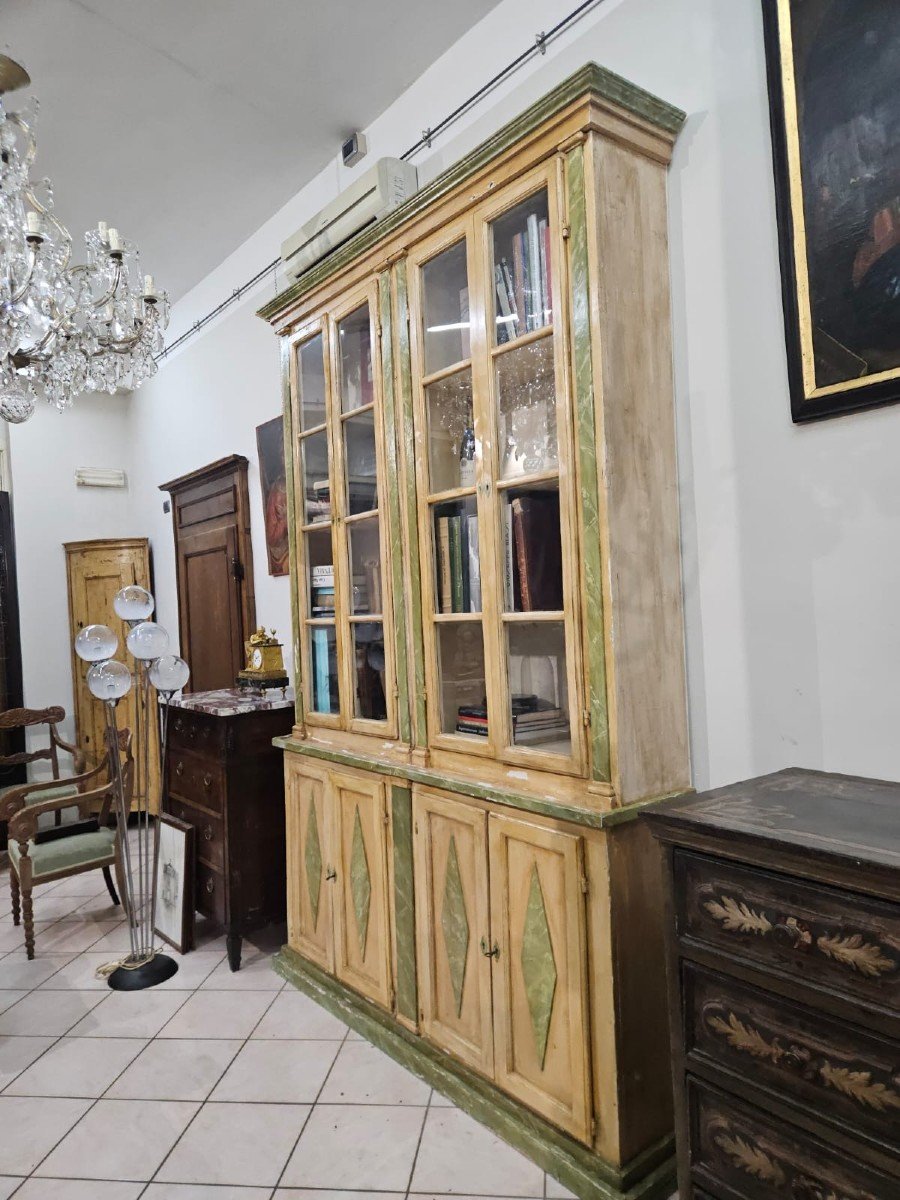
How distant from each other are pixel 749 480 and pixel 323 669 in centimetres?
156

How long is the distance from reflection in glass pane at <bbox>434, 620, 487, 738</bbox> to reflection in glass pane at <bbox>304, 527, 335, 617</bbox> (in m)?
0.61

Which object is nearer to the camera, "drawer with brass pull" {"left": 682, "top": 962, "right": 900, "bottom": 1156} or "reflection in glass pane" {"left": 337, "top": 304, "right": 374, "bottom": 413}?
"drawer with brass pull" {"left": 682, "top": 962, "right": 900, "bottom": 1156}

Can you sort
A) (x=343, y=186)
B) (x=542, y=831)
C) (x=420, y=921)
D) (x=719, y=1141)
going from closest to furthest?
(x=719, y=1141), (x=542, y=831), (x=420, y=921), (x=343, y=186)

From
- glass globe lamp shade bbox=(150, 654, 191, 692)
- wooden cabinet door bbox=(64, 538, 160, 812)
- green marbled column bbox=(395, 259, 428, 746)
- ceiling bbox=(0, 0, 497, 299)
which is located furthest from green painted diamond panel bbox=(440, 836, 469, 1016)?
wooden cabinet door bbox=(64, 538, 160, 812)

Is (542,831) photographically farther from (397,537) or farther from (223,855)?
(223,855)

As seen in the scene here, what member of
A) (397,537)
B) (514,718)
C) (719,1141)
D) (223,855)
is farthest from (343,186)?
(719,1141)

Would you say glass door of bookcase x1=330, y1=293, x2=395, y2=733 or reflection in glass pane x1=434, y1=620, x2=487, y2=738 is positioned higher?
glass door of bookcase x1=330, y1=293, x2=395, y2=733

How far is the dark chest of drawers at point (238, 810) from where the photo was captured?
2.88 m

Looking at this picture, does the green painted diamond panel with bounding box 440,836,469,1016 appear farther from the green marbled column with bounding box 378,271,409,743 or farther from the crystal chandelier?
the crystal chandelier

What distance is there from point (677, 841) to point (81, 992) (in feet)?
8.23

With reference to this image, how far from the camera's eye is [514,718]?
6.27 ft

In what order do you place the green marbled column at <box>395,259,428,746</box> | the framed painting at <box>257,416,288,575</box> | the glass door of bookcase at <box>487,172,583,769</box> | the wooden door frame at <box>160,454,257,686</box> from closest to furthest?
the glass door of bookcase at <box>487,172,583,769</box> → the green marbled column at <box>395,259,428,746</box> → the framed painting at <box>257,416,288,575</box> → the wooden door frame at <box>160,454,257,686</box>

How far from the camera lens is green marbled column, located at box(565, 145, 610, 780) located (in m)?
1.67

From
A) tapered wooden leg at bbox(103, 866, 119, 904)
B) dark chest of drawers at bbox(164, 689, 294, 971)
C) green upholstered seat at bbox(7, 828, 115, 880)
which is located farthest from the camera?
tapered wooden leg at bbox(103, 866, 119, 904)
